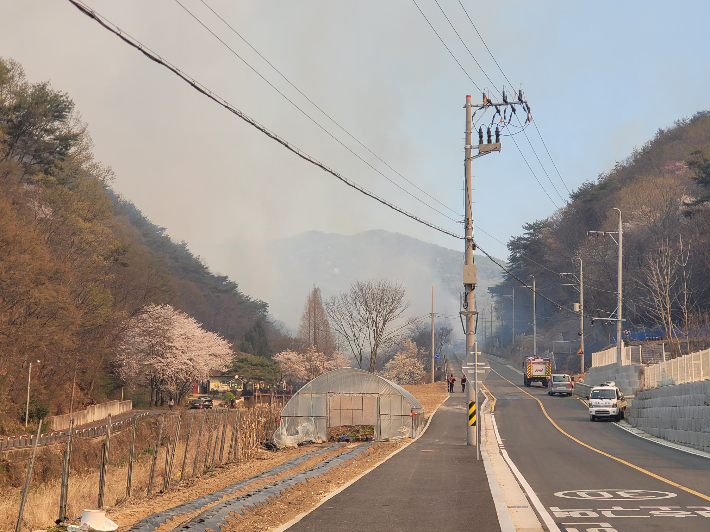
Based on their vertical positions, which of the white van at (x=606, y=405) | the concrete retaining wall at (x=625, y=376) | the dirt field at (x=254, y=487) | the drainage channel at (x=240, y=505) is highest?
the concrete retaining wall at (x=625, y=376)

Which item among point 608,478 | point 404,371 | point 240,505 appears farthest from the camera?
point 404,371

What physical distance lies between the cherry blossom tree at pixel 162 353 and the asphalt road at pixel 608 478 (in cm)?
4364

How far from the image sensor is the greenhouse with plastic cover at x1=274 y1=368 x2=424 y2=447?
38281 millimetres

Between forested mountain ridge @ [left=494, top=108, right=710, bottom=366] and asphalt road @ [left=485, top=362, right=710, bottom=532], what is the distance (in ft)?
80.9

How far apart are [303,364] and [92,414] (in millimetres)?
46795

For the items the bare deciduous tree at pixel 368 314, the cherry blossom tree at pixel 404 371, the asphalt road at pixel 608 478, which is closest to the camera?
the asphalt road at pixel 608 478

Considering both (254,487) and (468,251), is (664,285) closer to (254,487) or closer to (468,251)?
(468,251)

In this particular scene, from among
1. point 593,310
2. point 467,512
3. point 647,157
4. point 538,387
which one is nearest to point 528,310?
point 647,157

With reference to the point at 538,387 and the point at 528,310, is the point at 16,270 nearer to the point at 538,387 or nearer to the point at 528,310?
the point at 538,387

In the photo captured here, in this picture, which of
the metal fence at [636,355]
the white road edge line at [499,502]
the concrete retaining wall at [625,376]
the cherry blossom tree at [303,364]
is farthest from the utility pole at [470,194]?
the cherry blossom tree at [303,364]

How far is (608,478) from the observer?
61.0ft

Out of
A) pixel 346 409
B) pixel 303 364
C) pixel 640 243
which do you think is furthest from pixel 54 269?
pixel 640 243

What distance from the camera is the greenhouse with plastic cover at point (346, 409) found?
126 feet

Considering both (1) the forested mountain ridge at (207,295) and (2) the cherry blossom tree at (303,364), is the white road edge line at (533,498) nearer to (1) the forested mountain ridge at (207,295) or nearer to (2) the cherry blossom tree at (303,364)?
(2) the cherry blossom tree at (303,364)
